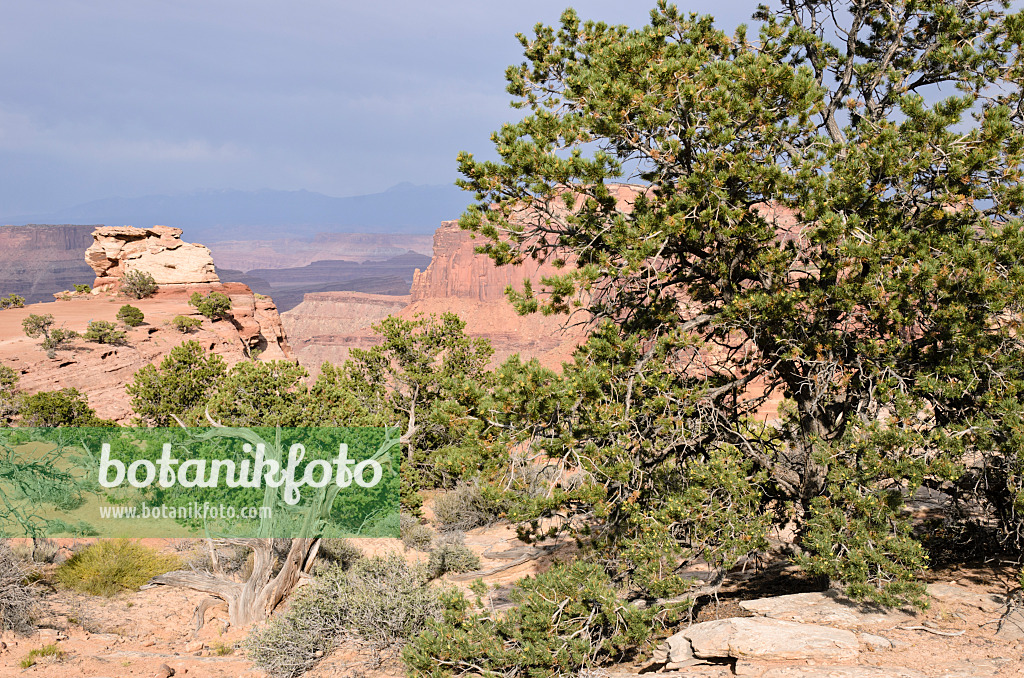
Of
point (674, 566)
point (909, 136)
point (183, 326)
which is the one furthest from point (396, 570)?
point (183, 326)

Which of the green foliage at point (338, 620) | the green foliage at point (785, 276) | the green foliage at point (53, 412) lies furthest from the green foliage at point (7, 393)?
the green foliage at point (785, 276)

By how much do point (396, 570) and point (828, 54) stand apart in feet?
35.5

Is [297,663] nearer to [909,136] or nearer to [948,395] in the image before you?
[948,395]

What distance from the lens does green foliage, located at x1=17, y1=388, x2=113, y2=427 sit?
Answer: 22422 millimetres

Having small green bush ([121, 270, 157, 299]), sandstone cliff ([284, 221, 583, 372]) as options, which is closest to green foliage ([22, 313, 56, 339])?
small green bush ([121, 270, 157, 299])

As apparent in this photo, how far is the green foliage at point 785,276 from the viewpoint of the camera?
6020mm

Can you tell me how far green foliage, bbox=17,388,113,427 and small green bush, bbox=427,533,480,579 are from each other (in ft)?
47.8

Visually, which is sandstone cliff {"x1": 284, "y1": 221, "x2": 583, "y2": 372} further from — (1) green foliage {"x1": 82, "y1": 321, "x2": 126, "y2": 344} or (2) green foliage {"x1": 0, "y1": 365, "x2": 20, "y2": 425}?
(2) green foliage {"x1": 0, "y1": 365, "x2": 20, "y2": 425}

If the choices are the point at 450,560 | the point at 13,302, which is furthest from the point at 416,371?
the point at 13,302

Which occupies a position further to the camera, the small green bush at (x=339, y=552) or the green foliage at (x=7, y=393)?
the green foliage at (x=7, y=393)

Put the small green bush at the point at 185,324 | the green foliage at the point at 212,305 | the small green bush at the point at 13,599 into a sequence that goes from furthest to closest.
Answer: the green foliage at the point at 212,305 → the small green bush at the point at 185,324 → the small green bush at the point at 13,599

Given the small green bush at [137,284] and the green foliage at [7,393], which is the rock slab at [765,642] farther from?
the small green bush at [137,284]

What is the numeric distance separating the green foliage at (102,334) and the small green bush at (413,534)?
2658 centimetres

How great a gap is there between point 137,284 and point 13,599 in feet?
136
